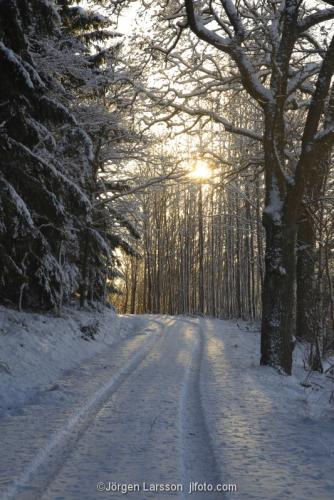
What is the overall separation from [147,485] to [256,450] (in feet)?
4.16

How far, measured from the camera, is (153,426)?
16.3 ft

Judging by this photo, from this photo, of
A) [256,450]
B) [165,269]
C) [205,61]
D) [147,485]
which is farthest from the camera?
[165,269]

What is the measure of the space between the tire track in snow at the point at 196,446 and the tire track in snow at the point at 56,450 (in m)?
1.11

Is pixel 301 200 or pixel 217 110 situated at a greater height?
pixel 217 110

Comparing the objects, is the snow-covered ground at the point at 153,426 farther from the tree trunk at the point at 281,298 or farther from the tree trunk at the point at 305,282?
the tree trunk at the point at 305,282

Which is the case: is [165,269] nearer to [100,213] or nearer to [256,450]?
[100,213]

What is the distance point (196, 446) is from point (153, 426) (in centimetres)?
77

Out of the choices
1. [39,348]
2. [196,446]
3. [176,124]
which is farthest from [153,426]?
[176,124]

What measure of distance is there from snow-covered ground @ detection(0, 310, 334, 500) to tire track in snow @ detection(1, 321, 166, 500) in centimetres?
1

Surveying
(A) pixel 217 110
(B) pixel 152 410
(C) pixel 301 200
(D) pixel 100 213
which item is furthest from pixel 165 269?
(B) pixel 152 410

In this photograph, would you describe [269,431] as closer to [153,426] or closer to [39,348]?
[153,426]

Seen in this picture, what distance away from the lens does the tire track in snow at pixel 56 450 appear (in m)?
3.40

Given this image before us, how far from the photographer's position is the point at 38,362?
27.3 feet

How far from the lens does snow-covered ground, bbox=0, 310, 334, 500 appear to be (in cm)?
351
